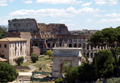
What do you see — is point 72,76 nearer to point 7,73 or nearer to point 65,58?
point 65,58

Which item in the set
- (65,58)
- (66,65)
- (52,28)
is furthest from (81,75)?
(52,28)

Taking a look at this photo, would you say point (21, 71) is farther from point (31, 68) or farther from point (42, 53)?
point (42, 53)

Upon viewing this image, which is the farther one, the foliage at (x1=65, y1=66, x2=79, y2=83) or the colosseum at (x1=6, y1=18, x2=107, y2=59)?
the colosseum at (x1=6, y1=18, x2=107, y2=59)

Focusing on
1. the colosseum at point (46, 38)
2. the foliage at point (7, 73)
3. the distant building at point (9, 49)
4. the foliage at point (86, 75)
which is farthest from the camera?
the colosseum at point (46, 38)

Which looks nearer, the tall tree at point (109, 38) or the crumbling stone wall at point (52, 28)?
the tall tree at point (109, 38)

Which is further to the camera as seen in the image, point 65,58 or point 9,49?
point 9,49

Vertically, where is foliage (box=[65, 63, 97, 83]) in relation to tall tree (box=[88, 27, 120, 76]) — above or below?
below

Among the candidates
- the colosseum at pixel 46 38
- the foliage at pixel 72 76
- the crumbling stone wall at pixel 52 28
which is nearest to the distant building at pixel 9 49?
the foliage at pixel 72 76

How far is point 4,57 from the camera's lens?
51.7 metres

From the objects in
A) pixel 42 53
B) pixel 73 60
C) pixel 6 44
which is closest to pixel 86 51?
pixel 42 53

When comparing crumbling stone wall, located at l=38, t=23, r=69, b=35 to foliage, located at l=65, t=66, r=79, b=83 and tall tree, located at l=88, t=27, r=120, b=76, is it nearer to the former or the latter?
tall tree, located at l=88, t=27, r=120, b=76

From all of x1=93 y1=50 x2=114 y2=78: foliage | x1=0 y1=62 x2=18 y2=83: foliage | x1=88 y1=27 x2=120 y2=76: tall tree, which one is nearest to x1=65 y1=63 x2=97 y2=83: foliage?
x1=93 y1=50 x2=114 y2=78: foliage

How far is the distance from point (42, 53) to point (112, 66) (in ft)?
151

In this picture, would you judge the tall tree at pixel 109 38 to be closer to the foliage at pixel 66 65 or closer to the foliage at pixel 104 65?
the foliage at pixel 104 65
